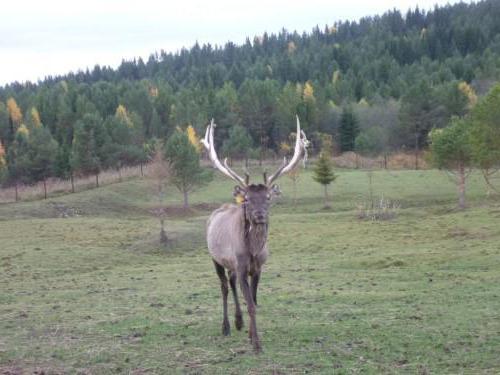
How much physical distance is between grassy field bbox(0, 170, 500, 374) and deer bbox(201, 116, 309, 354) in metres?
0.90

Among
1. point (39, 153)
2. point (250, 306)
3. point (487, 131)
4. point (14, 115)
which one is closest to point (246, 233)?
point (250, 306)

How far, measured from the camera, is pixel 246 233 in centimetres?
1160

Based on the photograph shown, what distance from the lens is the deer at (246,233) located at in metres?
10.9

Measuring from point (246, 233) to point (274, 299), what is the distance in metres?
6.57

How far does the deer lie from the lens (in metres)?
10.9

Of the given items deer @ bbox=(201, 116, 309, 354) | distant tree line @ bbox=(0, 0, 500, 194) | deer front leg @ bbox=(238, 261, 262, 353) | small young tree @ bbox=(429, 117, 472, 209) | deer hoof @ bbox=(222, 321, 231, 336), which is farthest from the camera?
distant tree line @ bbox=(0, 0, 500, 194)

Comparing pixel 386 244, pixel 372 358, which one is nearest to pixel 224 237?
pixel 372 358

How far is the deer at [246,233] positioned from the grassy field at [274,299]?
0.90 m

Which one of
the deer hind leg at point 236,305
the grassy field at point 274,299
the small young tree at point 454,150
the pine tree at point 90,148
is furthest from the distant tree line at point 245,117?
the deer hind leg at point 236,305

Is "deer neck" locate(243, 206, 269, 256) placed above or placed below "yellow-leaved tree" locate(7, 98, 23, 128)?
below

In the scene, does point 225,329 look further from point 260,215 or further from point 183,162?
point 183,162

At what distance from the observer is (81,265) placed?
31.5m

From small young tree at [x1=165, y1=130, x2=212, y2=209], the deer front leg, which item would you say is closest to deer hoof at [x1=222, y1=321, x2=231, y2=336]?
the deer front leg

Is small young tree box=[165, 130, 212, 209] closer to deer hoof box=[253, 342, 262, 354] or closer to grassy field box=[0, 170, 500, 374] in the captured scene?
grassy field box=[0, 170, 500, 374]
